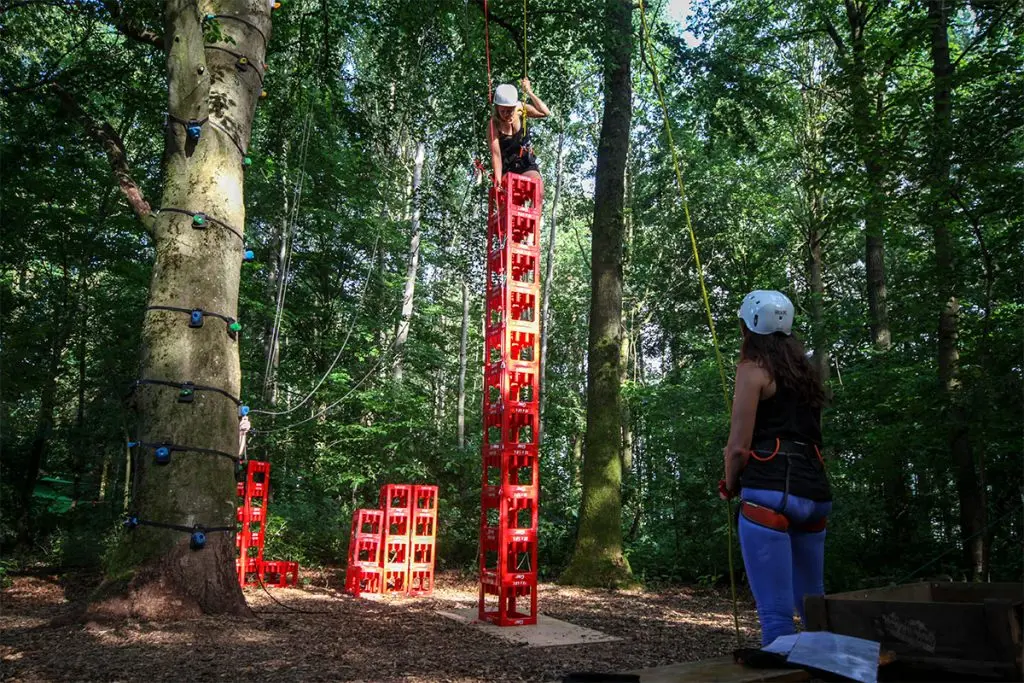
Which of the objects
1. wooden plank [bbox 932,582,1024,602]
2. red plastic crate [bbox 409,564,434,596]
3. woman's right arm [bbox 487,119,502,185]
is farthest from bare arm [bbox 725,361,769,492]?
red plastic crate [bbox 409,564,434,596]

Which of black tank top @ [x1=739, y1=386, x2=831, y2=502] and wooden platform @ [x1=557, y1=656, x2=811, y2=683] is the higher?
black tank top @ [x1=739, y1=386, x2=831, y2=502]

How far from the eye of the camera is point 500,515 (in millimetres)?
6379

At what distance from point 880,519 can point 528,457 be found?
607 cm

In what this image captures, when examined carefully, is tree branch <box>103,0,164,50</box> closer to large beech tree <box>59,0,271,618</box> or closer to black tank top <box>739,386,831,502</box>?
large beech tree <box>59,0,271,618</box>

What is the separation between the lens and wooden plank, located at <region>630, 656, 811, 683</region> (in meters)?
1.54

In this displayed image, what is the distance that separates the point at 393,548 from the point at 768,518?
7.39 meters

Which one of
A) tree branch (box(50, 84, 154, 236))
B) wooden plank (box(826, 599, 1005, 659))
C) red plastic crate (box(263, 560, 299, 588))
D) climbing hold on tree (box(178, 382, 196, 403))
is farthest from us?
red plastic crate (box(263, 560, 299, 588))

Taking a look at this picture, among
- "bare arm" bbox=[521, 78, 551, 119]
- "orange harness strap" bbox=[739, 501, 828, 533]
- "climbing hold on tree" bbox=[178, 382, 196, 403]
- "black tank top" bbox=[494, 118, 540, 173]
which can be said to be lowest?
"orange harness strap" bbox=[739, 501, 828, 533]

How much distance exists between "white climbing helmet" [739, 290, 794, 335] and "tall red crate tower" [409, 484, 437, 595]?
270 inches

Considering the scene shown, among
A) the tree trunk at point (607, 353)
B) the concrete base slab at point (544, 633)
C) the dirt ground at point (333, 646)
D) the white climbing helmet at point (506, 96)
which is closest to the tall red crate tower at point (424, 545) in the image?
the dirt ground at point (333, 646)

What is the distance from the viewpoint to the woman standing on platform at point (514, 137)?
22.4 feet

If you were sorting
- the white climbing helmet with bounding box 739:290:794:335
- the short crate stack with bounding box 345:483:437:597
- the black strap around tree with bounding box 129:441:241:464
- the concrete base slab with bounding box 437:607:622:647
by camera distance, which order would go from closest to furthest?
the white climbing helmet with bounding box 739:290:794:335
the black strap around tree with bounding box 129:441:241:464
the concrete base slab with bounding box 437:607:622:647
the short crate stack with bounding box 345:483:437:597

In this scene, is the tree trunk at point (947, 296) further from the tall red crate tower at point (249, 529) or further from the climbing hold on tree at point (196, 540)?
the tall red crate tower at point (249, 529)

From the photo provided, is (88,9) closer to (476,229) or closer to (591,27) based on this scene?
(591,27)
